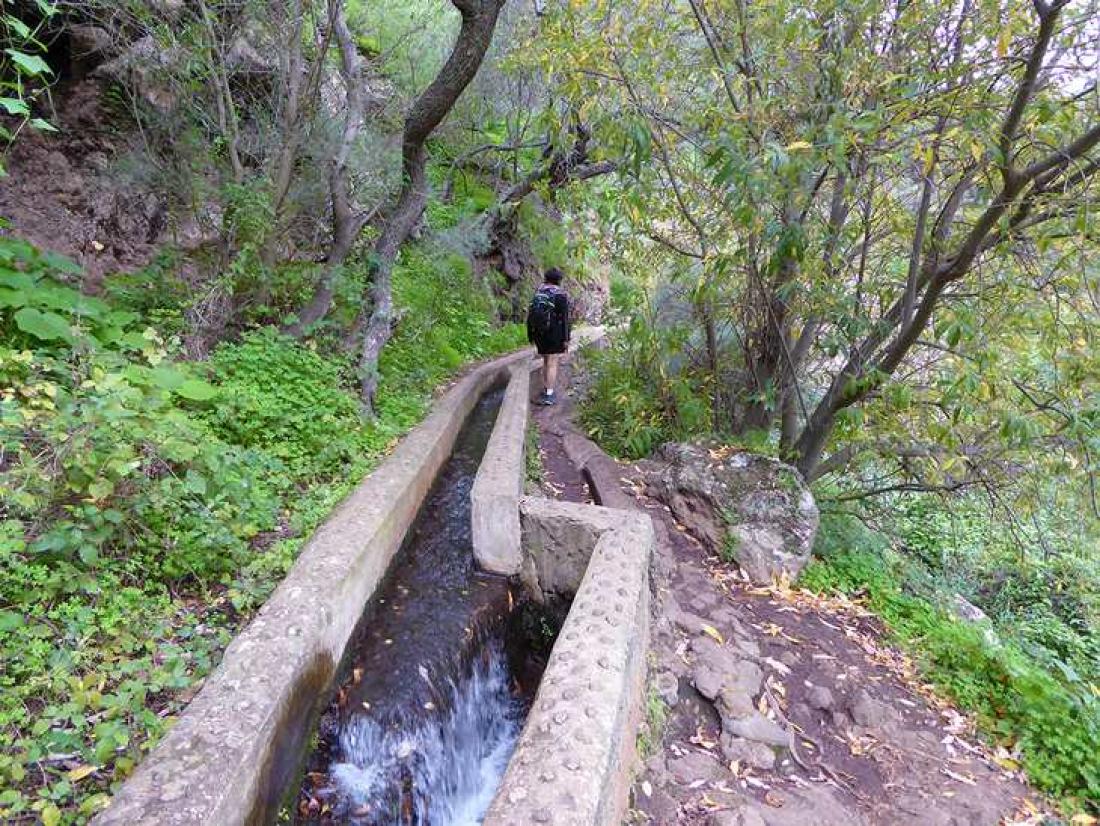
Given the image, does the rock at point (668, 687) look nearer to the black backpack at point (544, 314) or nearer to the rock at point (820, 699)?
the rock at point (820, 699)

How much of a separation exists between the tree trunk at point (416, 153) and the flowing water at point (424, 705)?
99.4 inches

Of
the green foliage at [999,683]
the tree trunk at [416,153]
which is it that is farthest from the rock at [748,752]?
the tree trunk at [416,153]

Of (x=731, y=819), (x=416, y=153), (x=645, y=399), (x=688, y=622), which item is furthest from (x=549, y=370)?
(x=731, y=819)

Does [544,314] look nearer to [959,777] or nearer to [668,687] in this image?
[668,687]

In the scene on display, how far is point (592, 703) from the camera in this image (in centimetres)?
245

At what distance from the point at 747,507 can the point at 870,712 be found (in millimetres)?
1822

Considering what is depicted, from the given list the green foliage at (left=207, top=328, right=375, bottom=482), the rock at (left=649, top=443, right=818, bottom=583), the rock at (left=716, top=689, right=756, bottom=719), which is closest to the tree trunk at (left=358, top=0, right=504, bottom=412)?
the green foliage at (left=207, top=328, right=375, bottom=482)

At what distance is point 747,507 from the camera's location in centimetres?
509

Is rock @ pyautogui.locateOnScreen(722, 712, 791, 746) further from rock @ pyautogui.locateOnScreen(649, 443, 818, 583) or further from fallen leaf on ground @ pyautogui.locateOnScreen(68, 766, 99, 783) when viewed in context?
fallen leaf on ground @ pyautogui.locateOnScreen(68, 766, 99, 783)

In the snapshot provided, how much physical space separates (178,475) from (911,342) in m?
5.55

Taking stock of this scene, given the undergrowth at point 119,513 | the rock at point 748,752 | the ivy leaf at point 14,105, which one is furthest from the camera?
the rock at point 748,752

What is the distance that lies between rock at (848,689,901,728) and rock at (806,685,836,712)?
4.5 inches

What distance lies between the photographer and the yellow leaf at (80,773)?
2148 millimetres

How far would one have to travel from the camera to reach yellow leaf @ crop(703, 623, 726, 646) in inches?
151
